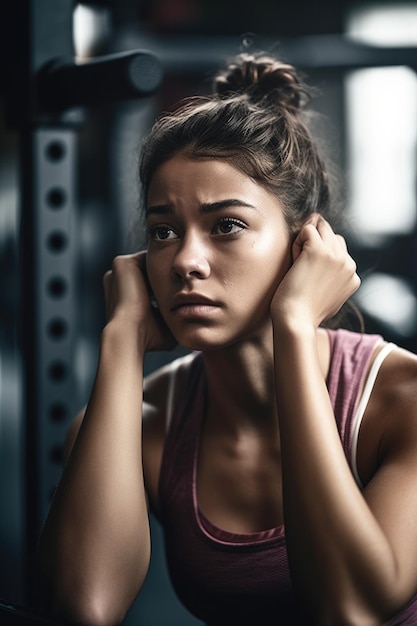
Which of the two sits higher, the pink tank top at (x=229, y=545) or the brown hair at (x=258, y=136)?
the brown hair at (x=258, y=136)

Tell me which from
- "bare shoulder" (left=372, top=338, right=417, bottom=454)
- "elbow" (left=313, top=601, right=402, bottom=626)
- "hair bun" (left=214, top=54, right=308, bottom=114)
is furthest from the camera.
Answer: "hair bun" (left=214, top=54, right=308, bottom=114)

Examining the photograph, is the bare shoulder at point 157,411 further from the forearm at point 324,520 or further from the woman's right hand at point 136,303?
the forearm at point 324,520

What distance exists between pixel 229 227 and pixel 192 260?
5 centimetres

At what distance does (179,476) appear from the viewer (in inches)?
33.8

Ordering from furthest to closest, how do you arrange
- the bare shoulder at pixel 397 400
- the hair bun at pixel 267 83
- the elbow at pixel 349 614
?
the hair bun at pixel 267 83, the bare shoulder at pixel 397 400, the elbow at pixel 349 614

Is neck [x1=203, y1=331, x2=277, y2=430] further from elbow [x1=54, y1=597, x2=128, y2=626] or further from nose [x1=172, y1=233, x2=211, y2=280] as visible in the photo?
elbow [x1=54, y1=597, x2=128, y2=626]

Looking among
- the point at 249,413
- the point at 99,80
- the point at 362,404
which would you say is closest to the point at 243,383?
the point at 249,413

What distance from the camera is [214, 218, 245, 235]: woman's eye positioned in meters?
0.72

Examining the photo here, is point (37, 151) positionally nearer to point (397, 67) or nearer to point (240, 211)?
point (240, 211)

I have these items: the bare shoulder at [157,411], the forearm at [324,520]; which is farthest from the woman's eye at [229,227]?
the bare shoulder at [157,411]

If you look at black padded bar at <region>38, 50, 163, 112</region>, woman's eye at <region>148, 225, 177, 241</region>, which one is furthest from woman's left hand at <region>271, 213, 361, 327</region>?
black padded bar at <region>38, 50, 163, 112</region>

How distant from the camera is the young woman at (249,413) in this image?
63 cm

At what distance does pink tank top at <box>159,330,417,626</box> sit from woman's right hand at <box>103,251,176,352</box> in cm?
10

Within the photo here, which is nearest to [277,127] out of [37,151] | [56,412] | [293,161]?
[293,161]
